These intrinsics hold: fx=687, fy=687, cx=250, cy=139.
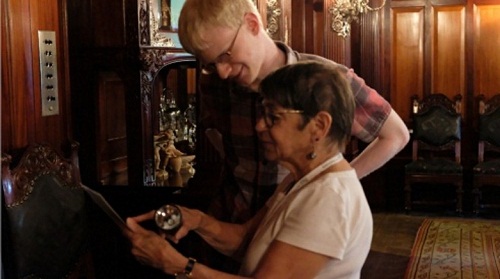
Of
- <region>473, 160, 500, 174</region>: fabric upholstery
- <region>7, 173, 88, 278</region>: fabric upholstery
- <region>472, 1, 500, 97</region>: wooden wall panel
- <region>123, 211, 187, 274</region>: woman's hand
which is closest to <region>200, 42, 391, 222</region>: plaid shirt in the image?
<region>123, 211, 187, 274</region>: woman's hand

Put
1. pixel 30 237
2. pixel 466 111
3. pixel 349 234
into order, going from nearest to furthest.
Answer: pixel 349 234, pixel 30 237, pixel 466 111

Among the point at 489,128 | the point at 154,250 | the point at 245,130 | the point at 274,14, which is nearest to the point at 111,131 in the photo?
the point at 274,14

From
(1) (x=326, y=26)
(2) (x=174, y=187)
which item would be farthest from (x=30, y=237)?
(1) (x=326, y=26)

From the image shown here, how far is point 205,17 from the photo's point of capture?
1.71 m

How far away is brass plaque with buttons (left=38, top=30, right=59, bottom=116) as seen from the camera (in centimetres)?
346

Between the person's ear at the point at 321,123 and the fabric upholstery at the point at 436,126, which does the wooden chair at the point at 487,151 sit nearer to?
the fabric upholstery at the point at 436,126

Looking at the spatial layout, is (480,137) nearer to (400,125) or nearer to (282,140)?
(400,125)

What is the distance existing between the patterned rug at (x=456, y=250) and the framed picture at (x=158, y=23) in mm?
2418

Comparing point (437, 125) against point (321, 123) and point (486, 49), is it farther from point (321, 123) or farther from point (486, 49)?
point (321, 123)

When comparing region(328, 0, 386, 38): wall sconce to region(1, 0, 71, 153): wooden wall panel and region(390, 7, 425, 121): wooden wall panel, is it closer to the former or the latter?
region(390, 7, 425, 121): wooden wall panel

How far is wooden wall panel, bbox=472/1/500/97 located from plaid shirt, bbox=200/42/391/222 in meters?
5.38

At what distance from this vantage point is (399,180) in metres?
7.14

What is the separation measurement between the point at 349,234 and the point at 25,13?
2.44 metres

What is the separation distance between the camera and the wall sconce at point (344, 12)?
6.34 metres
